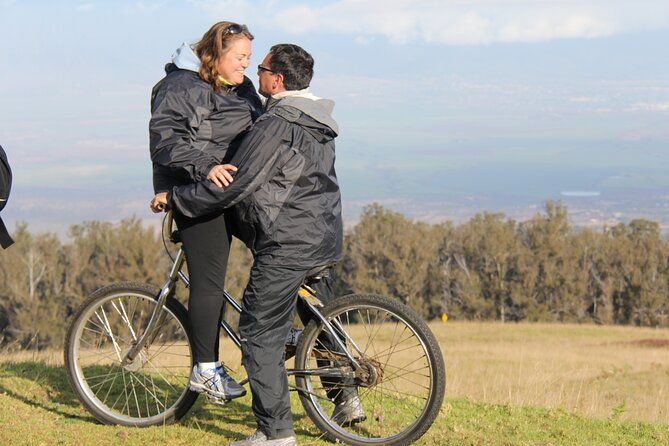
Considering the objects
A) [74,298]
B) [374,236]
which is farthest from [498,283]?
[74,298]

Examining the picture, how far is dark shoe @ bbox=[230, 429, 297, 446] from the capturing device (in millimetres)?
4629

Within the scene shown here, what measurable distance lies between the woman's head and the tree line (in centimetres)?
6293

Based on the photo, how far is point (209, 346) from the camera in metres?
4.96

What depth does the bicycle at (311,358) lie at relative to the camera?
4.65m

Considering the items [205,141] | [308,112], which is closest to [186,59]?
[205,141]

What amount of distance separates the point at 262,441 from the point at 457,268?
258ft

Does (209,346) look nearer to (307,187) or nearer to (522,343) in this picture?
(307,187)

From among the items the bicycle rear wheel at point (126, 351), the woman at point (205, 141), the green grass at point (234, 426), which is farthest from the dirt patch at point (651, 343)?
the woman at point (205, 141)

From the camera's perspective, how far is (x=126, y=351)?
539 centimetres

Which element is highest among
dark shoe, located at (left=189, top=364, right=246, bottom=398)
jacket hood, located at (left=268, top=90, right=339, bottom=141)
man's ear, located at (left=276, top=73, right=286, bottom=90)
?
man's ear, located at (left=276, top=73, right=286, bottom=90)

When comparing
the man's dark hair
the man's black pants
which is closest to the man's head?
the man's dark hair

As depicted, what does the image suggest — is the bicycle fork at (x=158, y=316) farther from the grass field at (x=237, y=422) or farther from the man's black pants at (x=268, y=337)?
the man's black pants at (x=268, y=337)

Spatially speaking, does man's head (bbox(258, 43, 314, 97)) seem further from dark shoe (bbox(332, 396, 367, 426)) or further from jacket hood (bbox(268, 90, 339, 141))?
dark shoe (bbox(332, 396, 367, 426))

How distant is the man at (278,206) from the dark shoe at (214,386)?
332mm
